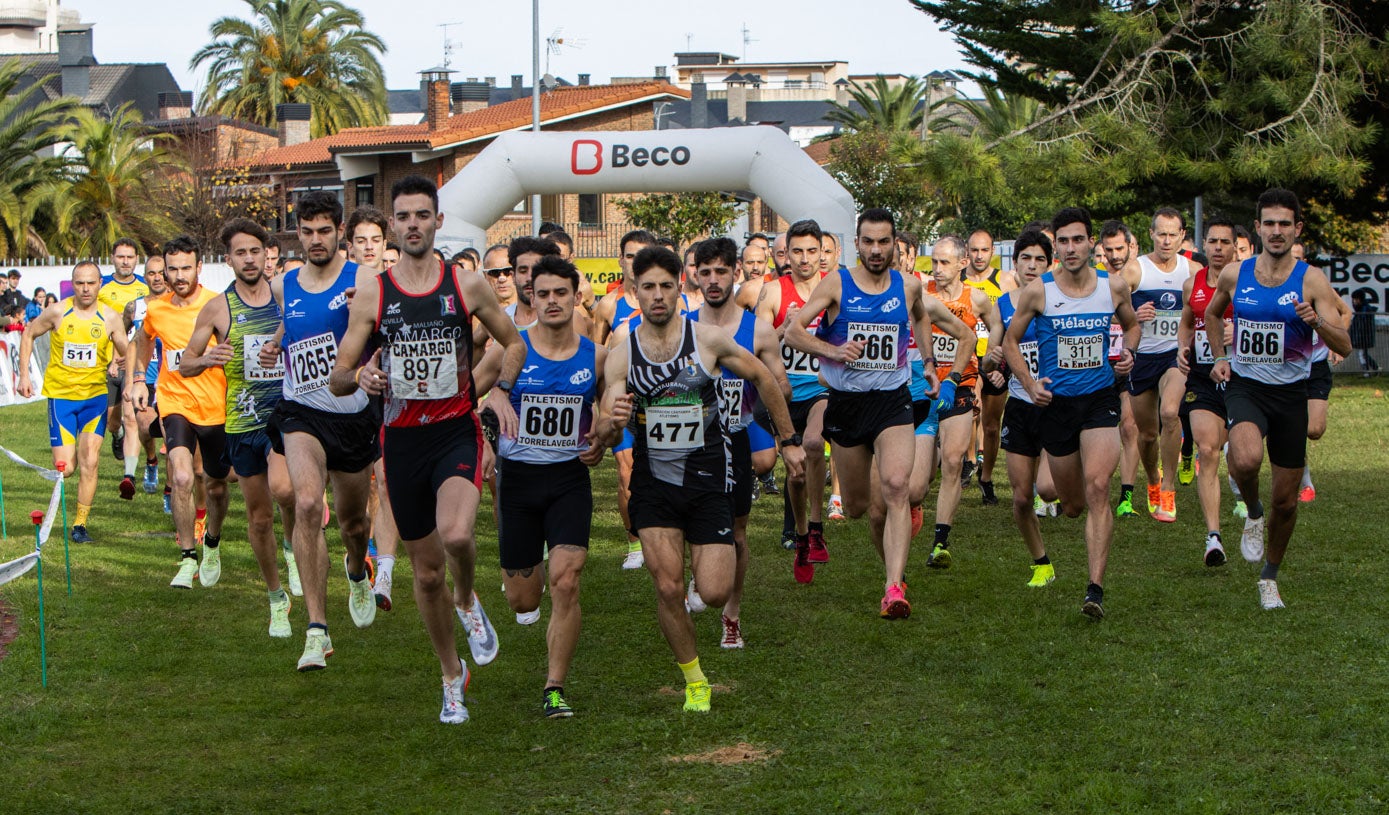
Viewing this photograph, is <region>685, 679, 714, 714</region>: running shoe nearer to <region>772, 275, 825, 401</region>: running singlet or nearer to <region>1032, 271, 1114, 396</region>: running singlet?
<region>1032, 271, 1114, 396</region>: running singlet

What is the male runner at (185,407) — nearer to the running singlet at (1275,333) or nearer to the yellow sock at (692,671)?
the yellow sock at (692,671)

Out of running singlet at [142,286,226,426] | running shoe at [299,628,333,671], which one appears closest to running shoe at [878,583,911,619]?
running shoe at [299,628,333,671]

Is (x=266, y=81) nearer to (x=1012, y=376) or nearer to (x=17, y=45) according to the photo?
(x=17, y=45)

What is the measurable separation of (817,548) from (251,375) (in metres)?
3.70

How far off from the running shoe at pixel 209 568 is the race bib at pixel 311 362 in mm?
2914

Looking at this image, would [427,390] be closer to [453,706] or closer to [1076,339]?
[453,706]

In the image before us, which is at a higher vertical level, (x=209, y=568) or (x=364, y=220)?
(x=364, y=220)

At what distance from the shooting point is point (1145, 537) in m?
11.0

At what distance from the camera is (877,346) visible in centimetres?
→ 861

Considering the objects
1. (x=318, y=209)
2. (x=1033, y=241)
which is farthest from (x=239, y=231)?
(x=1033, y=241)

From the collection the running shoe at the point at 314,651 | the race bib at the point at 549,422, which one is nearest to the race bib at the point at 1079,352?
the race bib at the point at 549,422

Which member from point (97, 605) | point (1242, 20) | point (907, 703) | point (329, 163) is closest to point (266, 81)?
point (329, 163)

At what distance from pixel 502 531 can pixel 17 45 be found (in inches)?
3927

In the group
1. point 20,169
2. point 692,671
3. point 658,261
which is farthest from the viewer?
point 20,169
